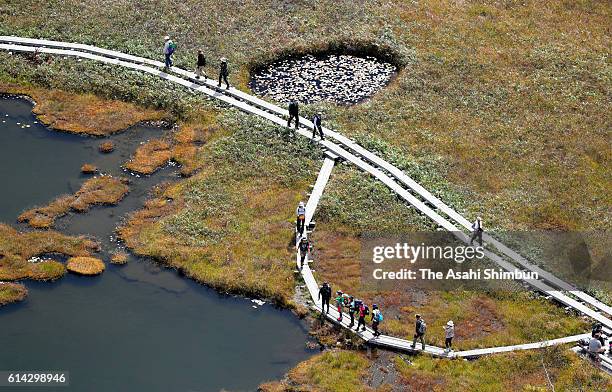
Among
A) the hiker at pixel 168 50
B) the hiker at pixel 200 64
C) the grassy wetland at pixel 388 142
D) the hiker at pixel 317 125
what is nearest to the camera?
the grassy wetland at pixel 388 142

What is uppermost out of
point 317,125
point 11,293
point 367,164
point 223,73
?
point 223,73

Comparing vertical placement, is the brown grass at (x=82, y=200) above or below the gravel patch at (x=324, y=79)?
below

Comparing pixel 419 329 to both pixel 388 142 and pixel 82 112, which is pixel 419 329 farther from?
pixel 82 112

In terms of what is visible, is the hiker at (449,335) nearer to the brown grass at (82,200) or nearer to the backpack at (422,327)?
the backpack at (422,327)

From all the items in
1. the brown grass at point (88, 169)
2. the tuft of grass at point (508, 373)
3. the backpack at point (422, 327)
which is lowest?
the tuft of grass at point (508, 373)

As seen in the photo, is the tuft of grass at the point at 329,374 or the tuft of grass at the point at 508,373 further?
the tuft of grass at the point at 508,373

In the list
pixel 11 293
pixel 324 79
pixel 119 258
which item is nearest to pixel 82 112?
pixel 119 258

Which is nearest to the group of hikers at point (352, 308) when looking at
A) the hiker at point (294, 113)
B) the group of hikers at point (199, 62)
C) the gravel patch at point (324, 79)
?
the hiker at point (294, 113)

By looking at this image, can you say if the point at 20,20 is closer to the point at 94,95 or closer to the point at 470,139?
the point at 94,95
